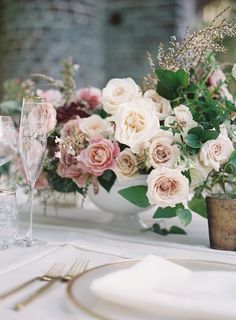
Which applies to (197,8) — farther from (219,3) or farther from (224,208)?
(224,208)

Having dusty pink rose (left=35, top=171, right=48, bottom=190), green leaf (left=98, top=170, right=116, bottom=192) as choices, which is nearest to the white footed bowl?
green leaf (left=98, top=170, right=116, bottom=192)

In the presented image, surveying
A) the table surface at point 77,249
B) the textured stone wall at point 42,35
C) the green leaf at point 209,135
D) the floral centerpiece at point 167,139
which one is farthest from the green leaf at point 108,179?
the textured stone wall at point 42,35

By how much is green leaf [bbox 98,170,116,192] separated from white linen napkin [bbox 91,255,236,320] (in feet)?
1.16

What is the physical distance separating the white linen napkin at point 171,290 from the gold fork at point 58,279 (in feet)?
0.31

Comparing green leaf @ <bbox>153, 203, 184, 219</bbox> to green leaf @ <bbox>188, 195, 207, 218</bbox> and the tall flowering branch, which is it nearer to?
green leaf @ <bbox>188, 195, 207, 218</bbox>

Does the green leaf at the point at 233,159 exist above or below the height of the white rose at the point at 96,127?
below

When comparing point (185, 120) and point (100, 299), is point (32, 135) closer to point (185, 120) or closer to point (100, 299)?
point (185, 120)

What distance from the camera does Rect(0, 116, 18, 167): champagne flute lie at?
35.0 inches

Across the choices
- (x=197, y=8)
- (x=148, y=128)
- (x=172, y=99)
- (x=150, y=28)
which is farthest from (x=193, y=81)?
(x=197, y=8)

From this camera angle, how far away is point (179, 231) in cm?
96

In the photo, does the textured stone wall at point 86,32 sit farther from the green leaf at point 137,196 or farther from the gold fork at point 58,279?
the gold fork at point 58,279

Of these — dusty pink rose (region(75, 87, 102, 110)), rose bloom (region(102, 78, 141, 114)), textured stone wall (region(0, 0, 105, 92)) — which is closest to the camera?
rose bloom (region(102, 78, 141, 114))

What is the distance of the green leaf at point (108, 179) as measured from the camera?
917 mm

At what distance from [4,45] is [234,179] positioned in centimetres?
370
